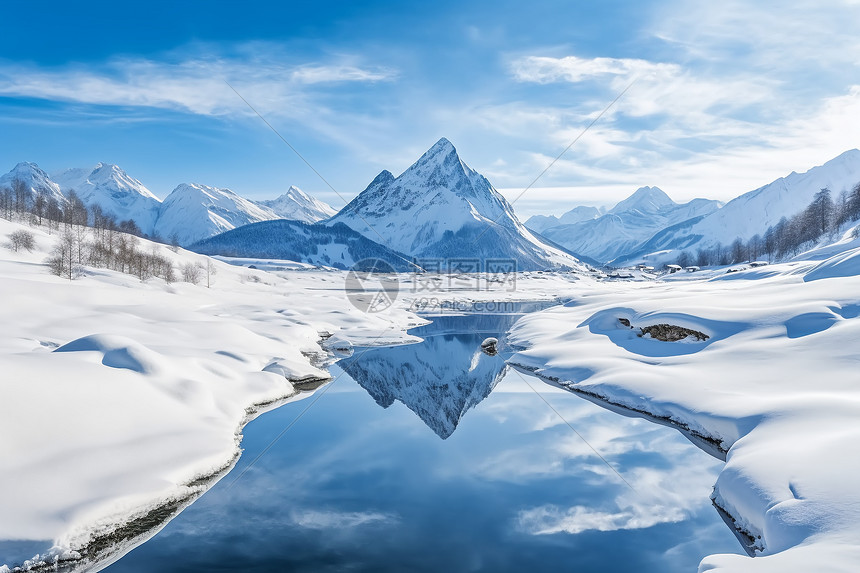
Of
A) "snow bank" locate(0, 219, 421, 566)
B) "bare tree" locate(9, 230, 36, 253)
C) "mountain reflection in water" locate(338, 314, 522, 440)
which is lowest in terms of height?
"mountain reflection in water" locate(338, 314, 522, 440)

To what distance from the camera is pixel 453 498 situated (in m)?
15.7

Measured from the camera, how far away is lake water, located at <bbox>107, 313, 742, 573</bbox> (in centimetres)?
1226

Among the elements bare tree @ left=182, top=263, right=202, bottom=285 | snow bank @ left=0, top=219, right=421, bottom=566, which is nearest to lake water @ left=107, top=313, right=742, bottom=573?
snow bank @ left=0, top=219, right=421, bottom=566

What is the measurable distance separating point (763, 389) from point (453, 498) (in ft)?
48.9

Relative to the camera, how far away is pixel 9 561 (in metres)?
10.4

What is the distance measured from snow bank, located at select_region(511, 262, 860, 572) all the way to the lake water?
5.52ft

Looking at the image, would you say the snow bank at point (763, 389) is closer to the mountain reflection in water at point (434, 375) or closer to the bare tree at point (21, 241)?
the mountain reflection in water at point (434, 375)

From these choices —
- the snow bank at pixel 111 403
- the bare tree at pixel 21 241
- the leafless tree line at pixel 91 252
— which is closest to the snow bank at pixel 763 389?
the snow bank at pixel 111 403

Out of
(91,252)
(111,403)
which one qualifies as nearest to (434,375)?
(111,403)

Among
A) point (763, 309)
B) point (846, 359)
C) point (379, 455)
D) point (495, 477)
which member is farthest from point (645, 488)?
point (763, 309)

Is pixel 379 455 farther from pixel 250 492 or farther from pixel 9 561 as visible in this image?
pixel 9 561

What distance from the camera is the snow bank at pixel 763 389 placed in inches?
408

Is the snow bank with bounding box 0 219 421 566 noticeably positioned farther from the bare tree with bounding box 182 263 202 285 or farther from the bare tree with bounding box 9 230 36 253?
the bare tree with bounding box 182 263 202 285

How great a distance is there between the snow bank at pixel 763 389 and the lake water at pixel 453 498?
168 cm
